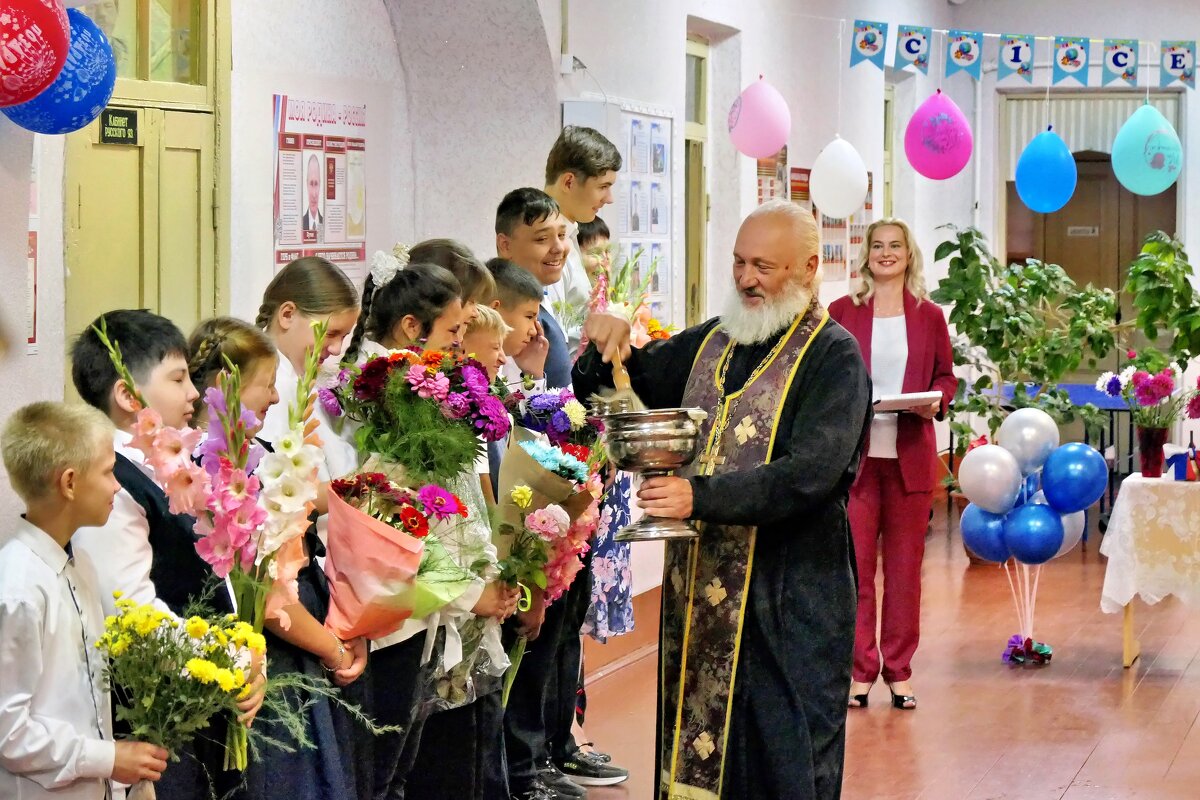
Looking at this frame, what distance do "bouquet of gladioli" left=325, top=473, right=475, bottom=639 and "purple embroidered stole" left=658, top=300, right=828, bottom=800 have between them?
2.08ft

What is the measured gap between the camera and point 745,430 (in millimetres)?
3564

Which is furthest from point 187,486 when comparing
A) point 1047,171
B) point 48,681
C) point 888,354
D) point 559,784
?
point 1047,171

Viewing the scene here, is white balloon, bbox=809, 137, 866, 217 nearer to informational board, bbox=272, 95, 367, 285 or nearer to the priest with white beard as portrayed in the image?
informational board, bbox=272, 95, 367, 285

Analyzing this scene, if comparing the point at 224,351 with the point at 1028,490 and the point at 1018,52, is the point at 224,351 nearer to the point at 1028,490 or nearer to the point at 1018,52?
the point at 1028,490

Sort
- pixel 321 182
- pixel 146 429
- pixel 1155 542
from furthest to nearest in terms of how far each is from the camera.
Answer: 1. pixel 1155 542
2. pixel 321 182
3. pixel 146 429

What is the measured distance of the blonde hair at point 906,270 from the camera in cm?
600

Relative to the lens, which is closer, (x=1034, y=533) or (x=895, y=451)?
(x=895, y=451)

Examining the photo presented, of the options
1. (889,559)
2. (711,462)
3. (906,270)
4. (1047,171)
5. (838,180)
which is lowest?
(889,559)

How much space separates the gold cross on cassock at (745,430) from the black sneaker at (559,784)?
1.55m

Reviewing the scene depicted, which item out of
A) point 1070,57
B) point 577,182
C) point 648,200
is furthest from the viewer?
point 1070,57

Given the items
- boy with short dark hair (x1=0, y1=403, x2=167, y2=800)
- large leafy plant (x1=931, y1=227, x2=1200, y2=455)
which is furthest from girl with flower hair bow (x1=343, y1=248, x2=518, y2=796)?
large leafy plant (x1=931, y1=227, x2=1200, y2=455)

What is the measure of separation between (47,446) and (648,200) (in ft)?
16.0

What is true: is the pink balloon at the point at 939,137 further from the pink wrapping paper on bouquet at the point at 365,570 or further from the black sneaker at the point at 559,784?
the pink wrapping paper on bouquet at the point at 365,570

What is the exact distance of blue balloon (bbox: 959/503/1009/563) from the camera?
6570 millimetres
